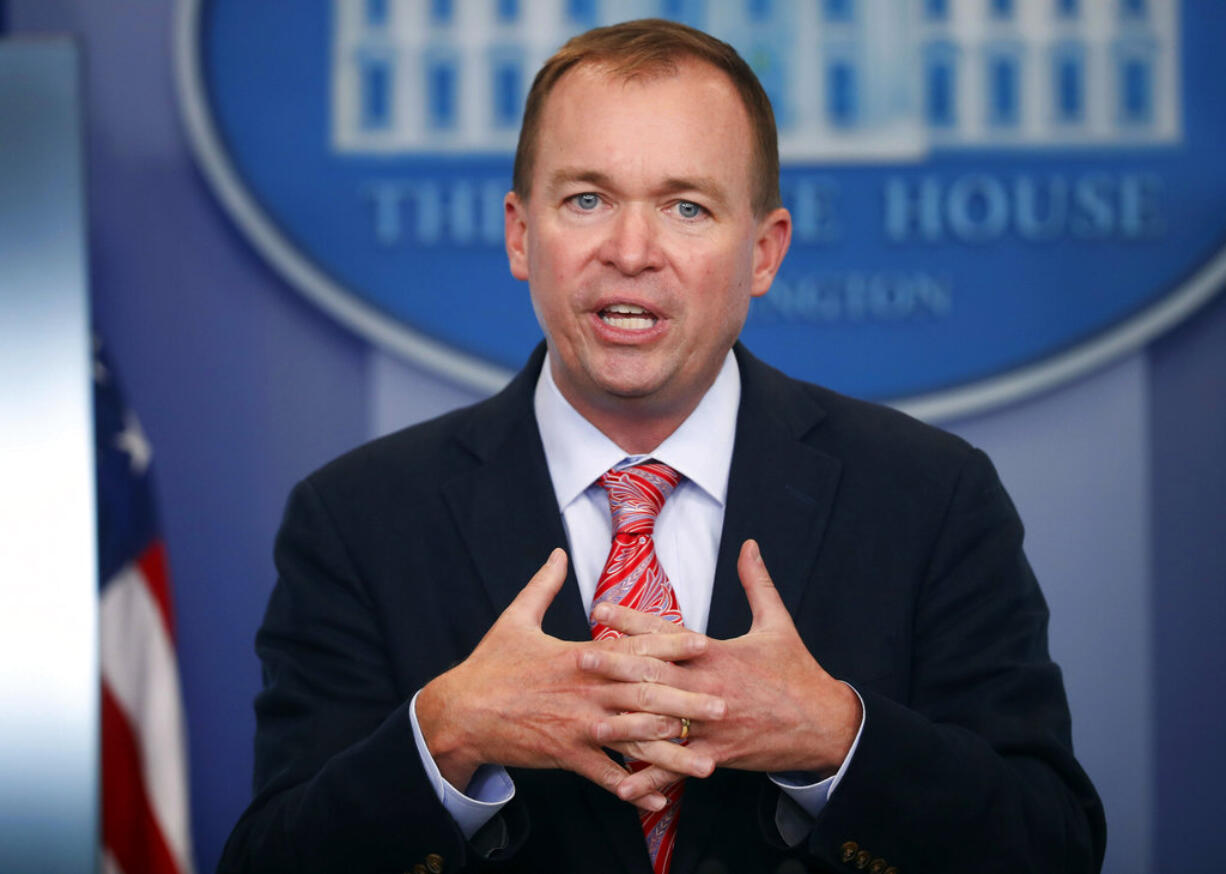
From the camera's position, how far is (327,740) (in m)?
1.57

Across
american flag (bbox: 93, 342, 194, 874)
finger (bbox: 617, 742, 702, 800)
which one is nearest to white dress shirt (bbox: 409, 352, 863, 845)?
finger (bbox: 617, 742, 702, 800)

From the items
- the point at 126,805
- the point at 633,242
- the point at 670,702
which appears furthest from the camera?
the point at 126,805

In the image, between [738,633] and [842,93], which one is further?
[842,93]

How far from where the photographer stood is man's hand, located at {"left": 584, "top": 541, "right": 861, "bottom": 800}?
138cm

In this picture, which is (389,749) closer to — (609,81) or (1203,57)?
(609,81)

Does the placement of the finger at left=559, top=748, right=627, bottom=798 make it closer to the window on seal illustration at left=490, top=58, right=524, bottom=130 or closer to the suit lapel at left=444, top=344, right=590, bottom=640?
the suit lapel at left=444, top=344, right=590, bottom=640

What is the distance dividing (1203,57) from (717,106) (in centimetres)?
162

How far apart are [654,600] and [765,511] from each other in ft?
0.67

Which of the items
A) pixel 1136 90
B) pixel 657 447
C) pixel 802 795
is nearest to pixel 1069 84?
pixel 1136 90

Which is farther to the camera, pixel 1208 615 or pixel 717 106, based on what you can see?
pixel 1208 615

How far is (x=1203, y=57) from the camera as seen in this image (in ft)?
9.04

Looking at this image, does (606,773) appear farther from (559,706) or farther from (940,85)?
(940,85)

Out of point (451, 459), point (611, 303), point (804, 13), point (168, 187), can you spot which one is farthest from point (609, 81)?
point (168, 187)

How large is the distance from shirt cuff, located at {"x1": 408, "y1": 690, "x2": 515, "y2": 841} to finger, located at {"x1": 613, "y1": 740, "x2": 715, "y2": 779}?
0.55ft
